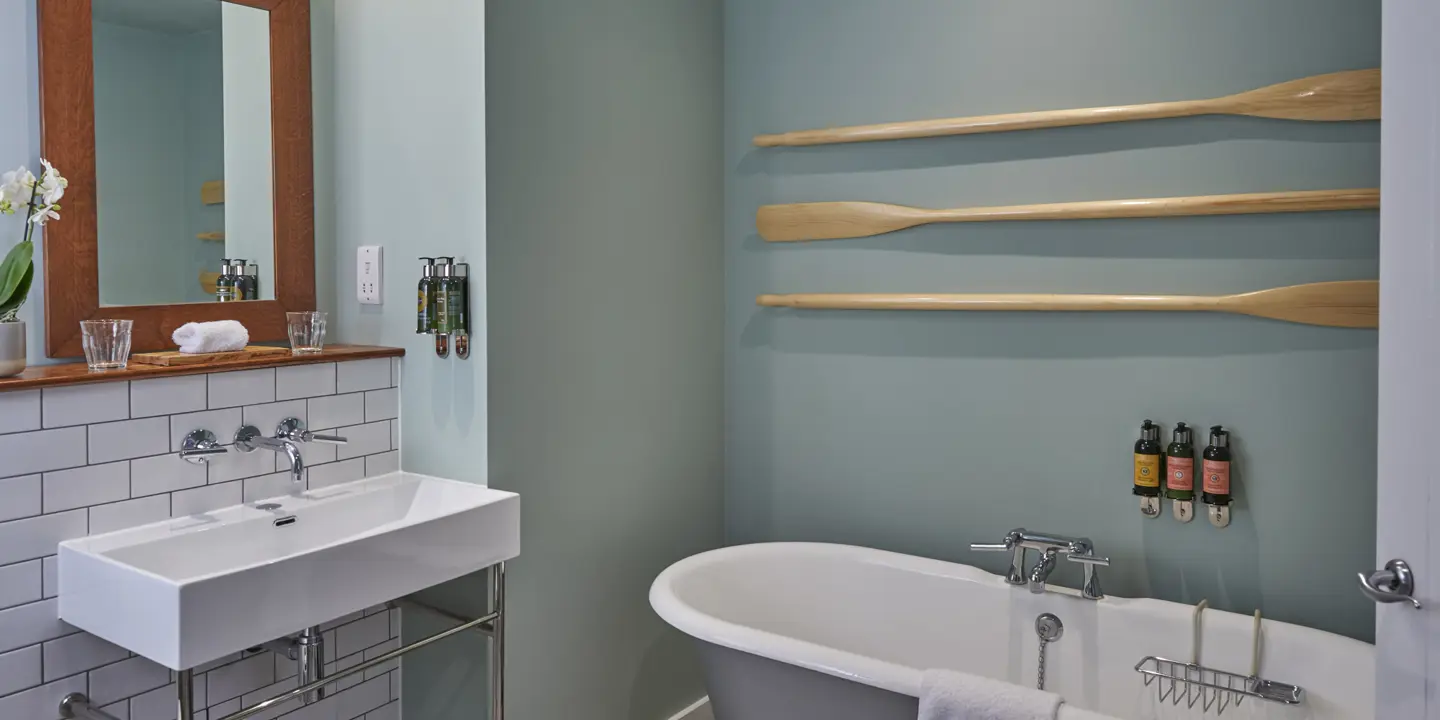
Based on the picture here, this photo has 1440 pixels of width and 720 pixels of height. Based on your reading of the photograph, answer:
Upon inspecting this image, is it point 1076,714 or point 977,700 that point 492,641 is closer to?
point 977,700

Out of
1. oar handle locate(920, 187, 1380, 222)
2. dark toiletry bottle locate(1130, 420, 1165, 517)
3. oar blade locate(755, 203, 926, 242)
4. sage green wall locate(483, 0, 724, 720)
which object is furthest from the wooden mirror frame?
dark toiletry bottle locate(1130, 420, 1165, 517)

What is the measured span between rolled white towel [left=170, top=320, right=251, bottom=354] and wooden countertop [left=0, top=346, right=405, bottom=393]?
6 cm

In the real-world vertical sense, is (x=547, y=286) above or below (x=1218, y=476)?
above

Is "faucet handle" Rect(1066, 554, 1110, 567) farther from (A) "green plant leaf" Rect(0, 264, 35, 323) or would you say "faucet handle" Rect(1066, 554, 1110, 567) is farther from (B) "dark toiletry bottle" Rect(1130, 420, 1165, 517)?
(A) "green plant leaf" Rect(0, 264, 35, 323)

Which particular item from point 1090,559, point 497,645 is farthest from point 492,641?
point 1090,559

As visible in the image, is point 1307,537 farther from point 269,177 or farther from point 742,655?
point 269,177

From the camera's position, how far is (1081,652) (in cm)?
226

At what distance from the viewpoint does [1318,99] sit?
2129 mm

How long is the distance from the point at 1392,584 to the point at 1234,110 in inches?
49.1

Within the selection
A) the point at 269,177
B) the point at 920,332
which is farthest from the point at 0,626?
the point at 920,332

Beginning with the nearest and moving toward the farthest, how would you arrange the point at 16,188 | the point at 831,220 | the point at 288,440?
1. the point at 16,188
2. the point at 288,440
3. the point at 831,220

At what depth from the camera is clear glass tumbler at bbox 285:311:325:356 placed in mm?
2150

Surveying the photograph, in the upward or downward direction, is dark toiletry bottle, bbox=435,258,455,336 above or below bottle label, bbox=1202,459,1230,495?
above

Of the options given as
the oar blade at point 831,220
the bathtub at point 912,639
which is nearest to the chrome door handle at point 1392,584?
the bathtub at point 912,639
